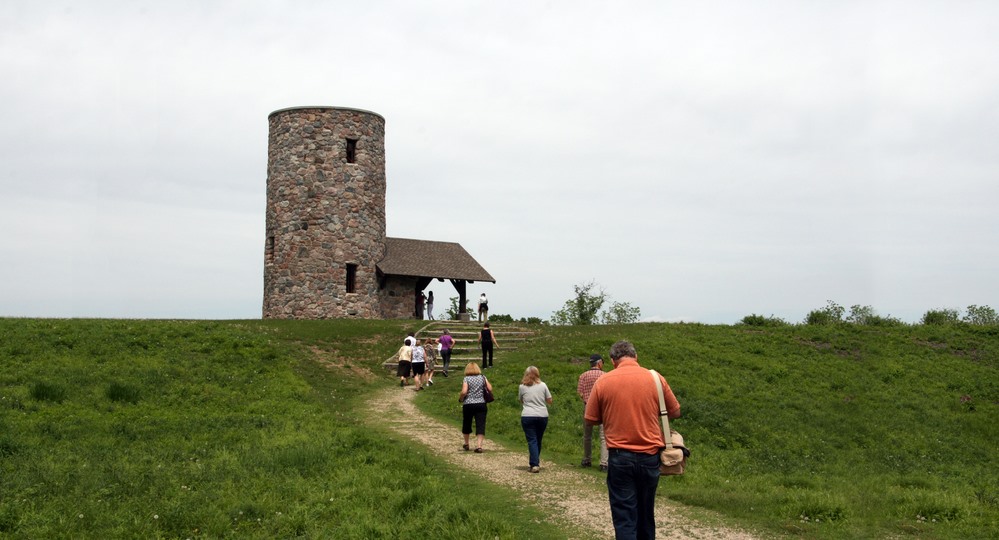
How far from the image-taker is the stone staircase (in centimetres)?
3191

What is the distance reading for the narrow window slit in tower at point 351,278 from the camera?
42.7 meters

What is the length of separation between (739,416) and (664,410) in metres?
15.8

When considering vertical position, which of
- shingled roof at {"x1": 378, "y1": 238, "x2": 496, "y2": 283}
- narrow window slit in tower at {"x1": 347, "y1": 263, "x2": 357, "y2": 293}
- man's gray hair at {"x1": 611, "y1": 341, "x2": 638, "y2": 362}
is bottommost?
man's gray hair at {"x1": 611, "y1": 341, "x2": 638, "y2": 362}

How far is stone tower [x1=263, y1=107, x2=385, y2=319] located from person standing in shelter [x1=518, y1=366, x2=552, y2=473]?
1115 inches

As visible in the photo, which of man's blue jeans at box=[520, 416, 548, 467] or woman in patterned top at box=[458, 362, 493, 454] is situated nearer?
man's blue jeans at box=[520, 416, 548, 467]

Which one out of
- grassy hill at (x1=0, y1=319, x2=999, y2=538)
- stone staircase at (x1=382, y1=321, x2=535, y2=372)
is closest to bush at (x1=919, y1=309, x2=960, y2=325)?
grassy hill at (x1=0, y1=319, x2=999, y2=538)

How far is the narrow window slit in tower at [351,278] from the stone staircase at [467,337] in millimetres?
5764

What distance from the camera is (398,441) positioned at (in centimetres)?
1720

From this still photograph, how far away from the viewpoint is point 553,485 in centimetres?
1350

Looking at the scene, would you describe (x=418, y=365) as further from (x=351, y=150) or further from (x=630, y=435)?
(x=351, y=150)

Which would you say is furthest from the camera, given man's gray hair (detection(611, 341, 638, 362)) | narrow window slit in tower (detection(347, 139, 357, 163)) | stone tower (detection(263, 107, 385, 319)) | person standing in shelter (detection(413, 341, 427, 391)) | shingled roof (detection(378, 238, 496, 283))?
shingled roof (detection(378, 238, 496, 283))

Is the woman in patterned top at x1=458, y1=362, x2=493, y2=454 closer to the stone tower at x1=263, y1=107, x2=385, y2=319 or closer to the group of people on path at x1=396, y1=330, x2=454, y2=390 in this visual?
the group of people on path at x1=396, y1=330, x2=454, y2=390

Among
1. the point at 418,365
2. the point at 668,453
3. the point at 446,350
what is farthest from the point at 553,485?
the point at 446,350

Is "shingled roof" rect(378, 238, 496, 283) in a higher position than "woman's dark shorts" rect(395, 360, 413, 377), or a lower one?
higher
